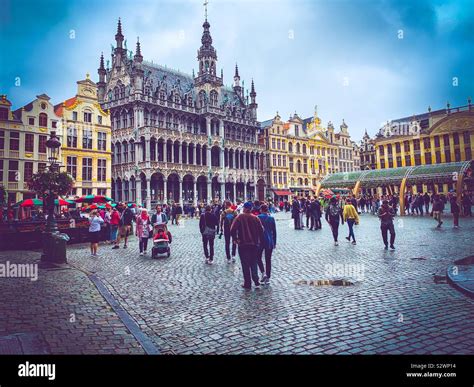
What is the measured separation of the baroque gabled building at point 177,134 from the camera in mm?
44250

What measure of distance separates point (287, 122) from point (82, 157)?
40.1 metres

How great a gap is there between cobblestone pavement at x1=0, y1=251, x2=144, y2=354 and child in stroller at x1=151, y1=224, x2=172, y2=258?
11.7 feet

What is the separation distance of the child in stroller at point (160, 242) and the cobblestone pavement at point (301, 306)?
93cm

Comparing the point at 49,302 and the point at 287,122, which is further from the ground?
the point at 287,122

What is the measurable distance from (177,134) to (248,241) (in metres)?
41.4

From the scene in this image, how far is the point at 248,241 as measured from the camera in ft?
24.2

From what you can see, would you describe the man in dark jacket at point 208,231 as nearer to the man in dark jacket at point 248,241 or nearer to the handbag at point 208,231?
the handbag at point 208,231

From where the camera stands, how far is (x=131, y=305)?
629 cm

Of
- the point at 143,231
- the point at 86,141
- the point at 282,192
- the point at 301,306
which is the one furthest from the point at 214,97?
the point at 301,306

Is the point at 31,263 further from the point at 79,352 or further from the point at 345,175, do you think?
the point at 345,175

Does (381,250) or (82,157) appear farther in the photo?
(82,157)

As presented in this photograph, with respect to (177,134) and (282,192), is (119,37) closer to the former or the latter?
(177,134)

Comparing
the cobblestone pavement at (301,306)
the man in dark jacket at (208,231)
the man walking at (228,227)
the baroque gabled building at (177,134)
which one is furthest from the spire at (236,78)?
the cobblestone pavement at (301,306)
